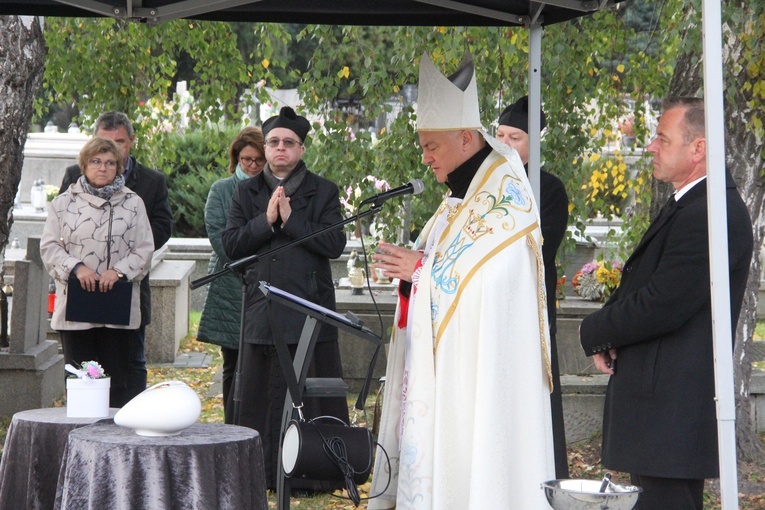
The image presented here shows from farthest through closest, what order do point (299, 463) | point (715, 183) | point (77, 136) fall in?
point (77, 136), point (299, 463), point (715, 183)

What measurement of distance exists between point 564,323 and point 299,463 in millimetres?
4984

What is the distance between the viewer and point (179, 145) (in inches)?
681

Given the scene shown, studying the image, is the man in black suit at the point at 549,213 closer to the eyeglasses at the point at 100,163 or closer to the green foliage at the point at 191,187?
the eyeglasses at the point at 100,163

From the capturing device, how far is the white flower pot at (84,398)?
4.08m

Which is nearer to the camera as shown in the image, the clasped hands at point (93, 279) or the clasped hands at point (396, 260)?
the clasped hands at point (396, 260)

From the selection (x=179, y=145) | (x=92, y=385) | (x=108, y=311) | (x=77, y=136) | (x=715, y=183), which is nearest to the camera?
(x=715, y=183)

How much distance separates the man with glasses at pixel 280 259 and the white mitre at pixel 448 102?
1.58 metres

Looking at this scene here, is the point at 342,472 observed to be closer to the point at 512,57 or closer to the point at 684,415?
the point at 684,415

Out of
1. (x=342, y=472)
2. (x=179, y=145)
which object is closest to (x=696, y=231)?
(x=342, y=472)

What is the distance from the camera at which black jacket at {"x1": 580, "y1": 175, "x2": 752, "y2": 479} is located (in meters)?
3.63

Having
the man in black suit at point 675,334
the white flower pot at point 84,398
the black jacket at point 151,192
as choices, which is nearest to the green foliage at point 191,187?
the black jacket at point 151,192

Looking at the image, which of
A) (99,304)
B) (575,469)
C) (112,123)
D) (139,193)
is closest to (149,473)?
(99,304)

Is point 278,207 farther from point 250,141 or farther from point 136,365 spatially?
point 136,365

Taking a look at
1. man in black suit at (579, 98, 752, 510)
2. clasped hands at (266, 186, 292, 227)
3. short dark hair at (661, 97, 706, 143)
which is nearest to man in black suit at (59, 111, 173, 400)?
clasped hands at (266, 186, 292, 227)
